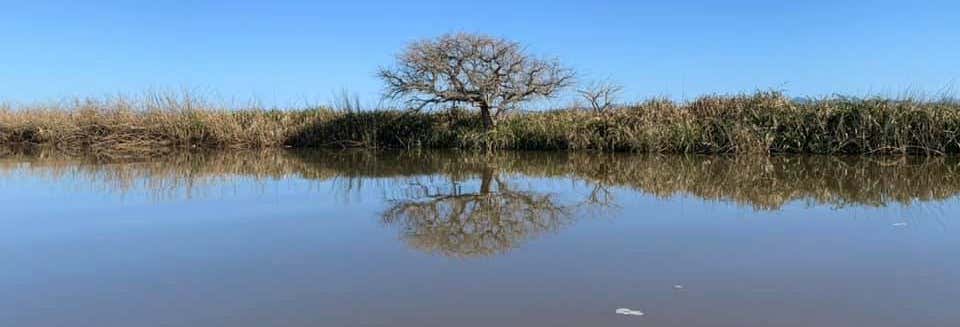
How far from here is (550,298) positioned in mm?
3029

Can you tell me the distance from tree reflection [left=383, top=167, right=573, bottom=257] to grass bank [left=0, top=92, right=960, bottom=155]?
6.43m

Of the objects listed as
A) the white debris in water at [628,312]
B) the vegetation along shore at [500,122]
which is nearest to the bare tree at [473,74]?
the vegetation along shore at [500,122]

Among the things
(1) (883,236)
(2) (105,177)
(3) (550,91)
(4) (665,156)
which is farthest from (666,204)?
(3) (550,91)

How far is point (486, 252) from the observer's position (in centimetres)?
399

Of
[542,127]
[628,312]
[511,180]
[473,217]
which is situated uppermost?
[542,127]

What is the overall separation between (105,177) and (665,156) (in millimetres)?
8331

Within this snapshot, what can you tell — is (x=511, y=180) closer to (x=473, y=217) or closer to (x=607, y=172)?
(x=607, y=172)

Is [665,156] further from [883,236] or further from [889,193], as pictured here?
[883,236]

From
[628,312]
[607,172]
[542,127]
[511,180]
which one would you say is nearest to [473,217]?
[628,312]

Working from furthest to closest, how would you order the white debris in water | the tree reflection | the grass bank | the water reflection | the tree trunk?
1. the tree trunk
2. the grass bank
3. the water reflection
4. the tree reflection
5. the white debris in water

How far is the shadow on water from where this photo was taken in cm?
516

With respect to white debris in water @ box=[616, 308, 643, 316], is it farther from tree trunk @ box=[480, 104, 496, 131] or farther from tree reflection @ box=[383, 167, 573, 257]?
tree trunk @ box=[480, 104, 496, 131]

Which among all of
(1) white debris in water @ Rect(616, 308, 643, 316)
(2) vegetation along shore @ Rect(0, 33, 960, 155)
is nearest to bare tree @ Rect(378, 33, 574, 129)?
(2) vegetation along shore @ Rect(0, 33, 960, 155)

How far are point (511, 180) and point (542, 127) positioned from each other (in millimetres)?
6201
